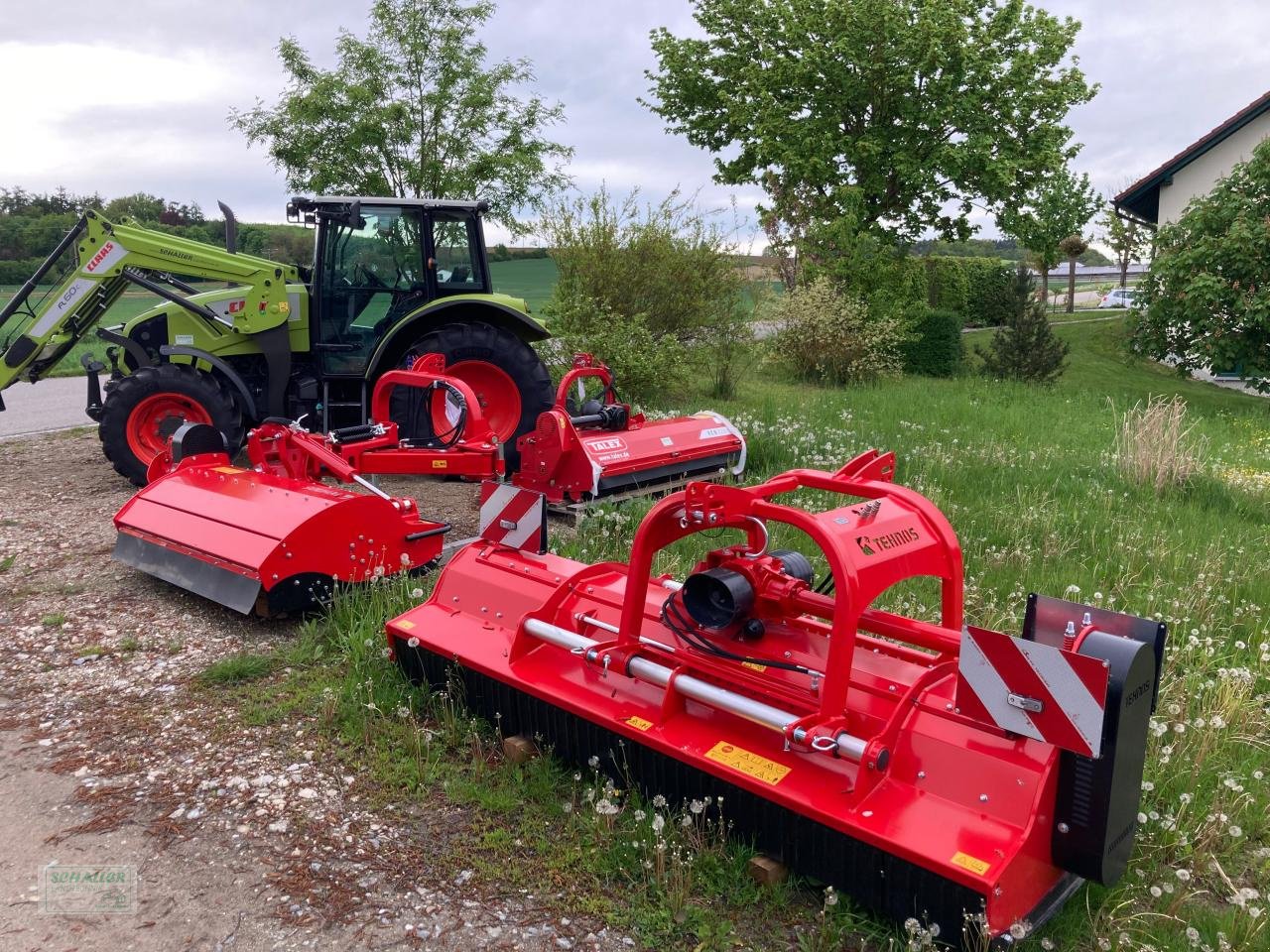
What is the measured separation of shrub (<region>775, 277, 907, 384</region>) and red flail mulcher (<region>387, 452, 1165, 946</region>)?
500 inches

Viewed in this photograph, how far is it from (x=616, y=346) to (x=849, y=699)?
912 centimetres

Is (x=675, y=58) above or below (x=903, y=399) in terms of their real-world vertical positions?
above

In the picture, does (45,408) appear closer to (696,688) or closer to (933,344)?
(696,688)

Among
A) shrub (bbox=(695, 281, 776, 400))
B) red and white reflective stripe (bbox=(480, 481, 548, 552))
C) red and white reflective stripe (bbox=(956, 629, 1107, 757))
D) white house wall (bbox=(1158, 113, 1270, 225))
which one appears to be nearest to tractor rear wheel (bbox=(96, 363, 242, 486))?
red and white reflective stripe (bbox=(480, 481, 548, 552))

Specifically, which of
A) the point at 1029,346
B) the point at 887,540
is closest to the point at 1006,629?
the point at 887,540

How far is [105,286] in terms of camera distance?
7973mm

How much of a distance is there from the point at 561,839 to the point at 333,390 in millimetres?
6159

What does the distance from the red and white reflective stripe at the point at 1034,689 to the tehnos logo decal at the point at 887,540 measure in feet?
1.70

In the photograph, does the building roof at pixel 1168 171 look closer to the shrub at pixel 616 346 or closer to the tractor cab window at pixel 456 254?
the shrub at pixel 616 346

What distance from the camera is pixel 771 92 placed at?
20.4 metres

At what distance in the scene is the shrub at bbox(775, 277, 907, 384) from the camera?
52.9 feet

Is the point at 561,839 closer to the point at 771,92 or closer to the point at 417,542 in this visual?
the point at 417,542

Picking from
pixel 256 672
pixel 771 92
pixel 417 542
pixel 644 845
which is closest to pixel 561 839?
pixel 644 845

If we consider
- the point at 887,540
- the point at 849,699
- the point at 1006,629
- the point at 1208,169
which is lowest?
the point at 1006,629
